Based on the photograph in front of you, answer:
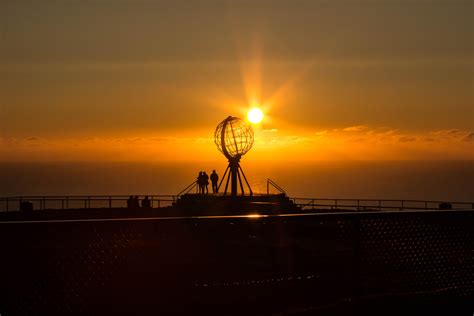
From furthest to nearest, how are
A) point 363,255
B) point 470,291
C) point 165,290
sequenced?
point 470,291 → point 363,255 → point 165,290

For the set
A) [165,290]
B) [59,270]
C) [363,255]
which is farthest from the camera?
[363,255]

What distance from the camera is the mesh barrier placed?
29.5 feet

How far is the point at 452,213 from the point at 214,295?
152 inches

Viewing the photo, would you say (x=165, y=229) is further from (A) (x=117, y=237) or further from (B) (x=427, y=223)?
(B) (x=427, y=223)

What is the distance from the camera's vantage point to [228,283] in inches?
523

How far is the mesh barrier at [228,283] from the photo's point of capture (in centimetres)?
899

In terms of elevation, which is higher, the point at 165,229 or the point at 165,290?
the point at 165,229

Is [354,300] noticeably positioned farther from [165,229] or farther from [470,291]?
[165,229]

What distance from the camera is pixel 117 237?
923cm

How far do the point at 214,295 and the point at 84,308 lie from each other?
131 inches

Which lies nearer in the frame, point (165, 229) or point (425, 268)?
point (165, 229)

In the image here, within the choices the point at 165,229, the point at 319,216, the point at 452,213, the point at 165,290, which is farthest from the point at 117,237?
the point at 452,213

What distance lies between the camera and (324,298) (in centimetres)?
1240

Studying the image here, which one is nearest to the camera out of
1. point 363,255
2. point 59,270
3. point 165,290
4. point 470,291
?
point 59,270
